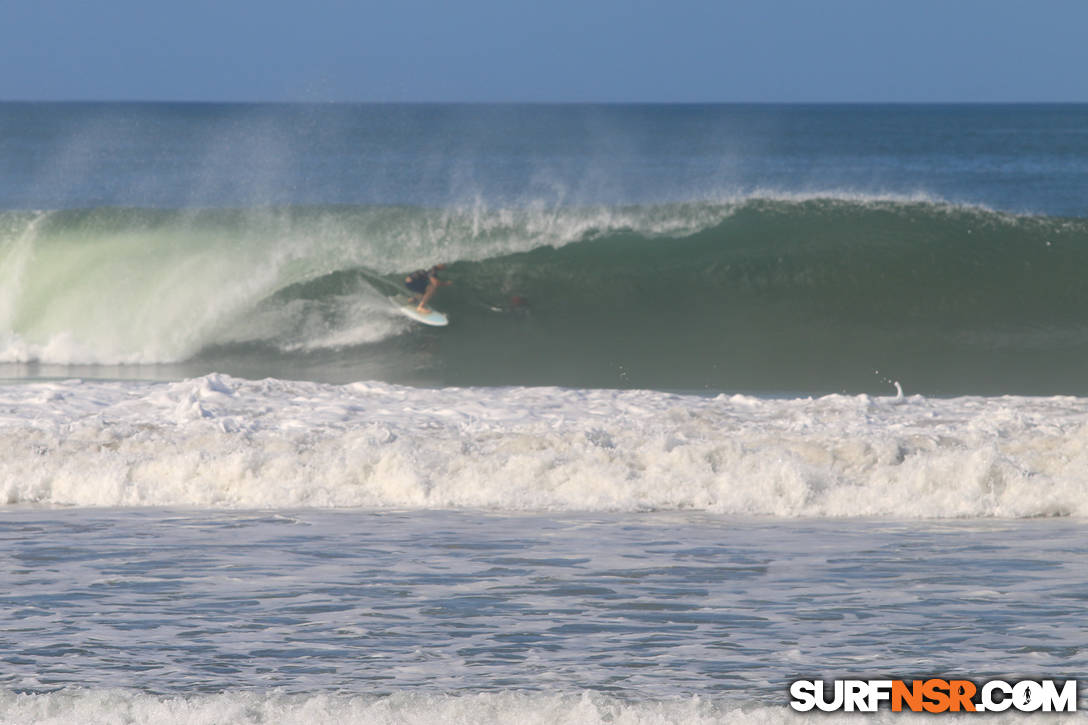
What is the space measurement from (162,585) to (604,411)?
160 inches

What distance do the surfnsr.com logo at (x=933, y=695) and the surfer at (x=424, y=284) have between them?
9.93 metres

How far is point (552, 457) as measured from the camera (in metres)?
7.48

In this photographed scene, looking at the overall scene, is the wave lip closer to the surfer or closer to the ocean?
the ocean

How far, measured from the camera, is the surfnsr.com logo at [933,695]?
4008 millimetres

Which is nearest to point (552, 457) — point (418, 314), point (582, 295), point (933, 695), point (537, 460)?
point (537, 460)

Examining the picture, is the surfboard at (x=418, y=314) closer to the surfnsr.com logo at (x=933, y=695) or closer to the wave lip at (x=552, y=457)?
the wave lip at (x=552, y=457)

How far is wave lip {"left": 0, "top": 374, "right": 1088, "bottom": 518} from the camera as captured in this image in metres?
7.05

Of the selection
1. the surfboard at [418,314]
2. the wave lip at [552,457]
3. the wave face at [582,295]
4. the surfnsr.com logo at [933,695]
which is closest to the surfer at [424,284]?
the surfboard at [418,314]

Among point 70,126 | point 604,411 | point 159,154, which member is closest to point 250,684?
point 604,411

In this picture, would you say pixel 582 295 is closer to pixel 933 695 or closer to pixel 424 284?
pixel 424 284

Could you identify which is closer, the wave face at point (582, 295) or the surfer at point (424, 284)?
the wave face at point (582, 295)

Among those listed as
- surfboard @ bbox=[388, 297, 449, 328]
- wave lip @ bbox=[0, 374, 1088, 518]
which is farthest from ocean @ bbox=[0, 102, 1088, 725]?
surfboard @ bbox=[388, 297, 449, 328]

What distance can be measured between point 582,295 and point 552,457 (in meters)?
7.15

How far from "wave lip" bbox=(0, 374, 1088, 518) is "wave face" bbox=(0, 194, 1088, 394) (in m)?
2.37
